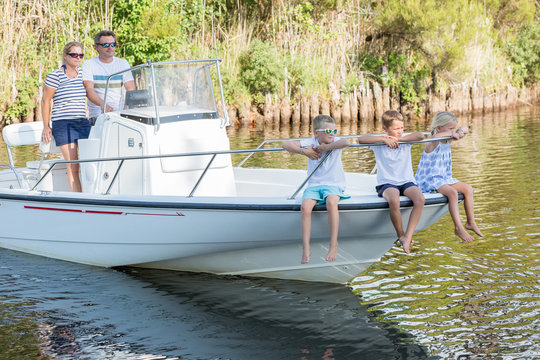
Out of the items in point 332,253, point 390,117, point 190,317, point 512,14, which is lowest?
point 190,317

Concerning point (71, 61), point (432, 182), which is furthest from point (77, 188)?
point (432, 182)

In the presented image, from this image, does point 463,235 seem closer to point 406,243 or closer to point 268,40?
point 406,243

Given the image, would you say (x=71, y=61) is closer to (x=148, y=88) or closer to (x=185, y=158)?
(x=148, y=88)

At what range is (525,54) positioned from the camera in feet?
89.3

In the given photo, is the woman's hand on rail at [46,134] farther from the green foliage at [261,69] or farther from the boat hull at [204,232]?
the green foliage at [261,69]

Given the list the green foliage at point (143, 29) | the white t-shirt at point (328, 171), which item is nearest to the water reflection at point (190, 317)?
the white t-shirt at point (328, 171)

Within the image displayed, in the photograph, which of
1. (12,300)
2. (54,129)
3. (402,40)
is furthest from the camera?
(402,40)

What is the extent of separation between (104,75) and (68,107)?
505 mm

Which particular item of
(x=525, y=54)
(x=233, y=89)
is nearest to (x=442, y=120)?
(x=233, y=89)

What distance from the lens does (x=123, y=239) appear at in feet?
23.6

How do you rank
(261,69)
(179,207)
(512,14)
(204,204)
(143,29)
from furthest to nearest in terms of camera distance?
(512,14) → (261,69) → (143,29) → (179,207) → (204,204)

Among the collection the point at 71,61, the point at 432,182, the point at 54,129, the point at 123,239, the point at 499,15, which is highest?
the point at 499,15

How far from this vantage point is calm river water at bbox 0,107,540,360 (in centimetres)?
541

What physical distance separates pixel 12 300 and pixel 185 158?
80.1 inches
